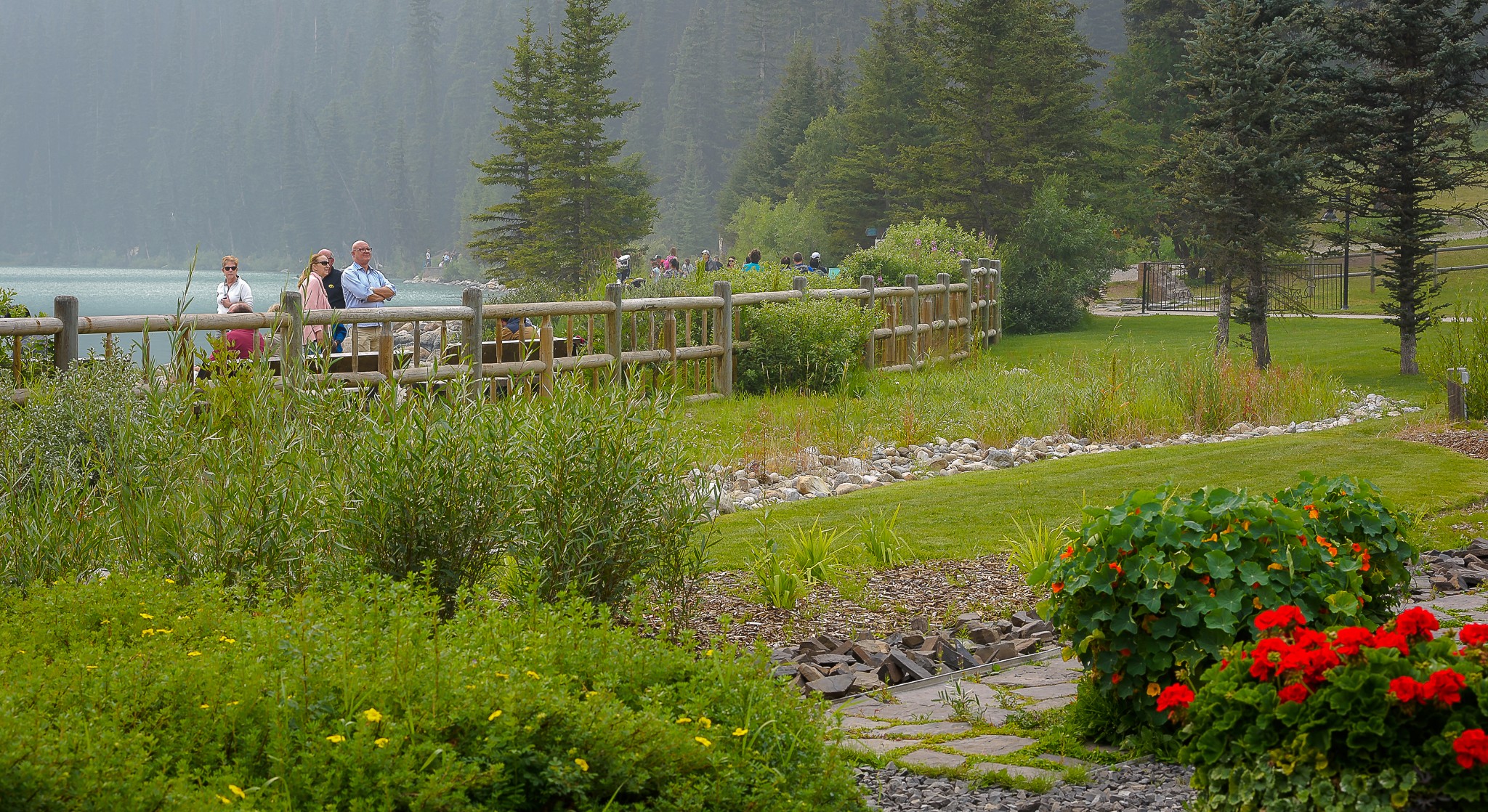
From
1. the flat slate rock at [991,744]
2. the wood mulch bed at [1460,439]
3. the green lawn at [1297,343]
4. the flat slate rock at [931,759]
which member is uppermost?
the green lawn at [1297,343]

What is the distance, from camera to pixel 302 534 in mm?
4320

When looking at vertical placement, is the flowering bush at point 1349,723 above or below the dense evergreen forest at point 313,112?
below

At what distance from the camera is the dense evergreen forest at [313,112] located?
100312 millimetres

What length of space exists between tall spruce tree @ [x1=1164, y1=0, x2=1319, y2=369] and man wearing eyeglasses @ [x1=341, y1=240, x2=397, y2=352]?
11.2 meters

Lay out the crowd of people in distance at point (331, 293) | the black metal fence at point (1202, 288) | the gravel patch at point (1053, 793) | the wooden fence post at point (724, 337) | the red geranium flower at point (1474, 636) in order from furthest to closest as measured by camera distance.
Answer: the black metal fence at point (1202, 288) → the wooden fence post at point (724, 337) → the crowd of people in distance at point (331, 293) → the gravel patch at point (1053, 793) → the red geranium flower at point (1474, 636)

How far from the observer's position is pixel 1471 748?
252 cm

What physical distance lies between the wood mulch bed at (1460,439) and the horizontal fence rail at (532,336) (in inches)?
243

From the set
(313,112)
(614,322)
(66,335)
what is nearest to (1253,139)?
(614,322)

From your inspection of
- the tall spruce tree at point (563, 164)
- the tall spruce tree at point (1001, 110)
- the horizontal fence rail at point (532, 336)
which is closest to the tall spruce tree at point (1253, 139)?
the horizontal fence rail at point (532, 336)

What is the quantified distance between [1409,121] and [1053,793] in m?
16.2

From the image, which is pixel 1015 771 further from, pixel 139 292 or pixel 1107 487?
pixel 139 292

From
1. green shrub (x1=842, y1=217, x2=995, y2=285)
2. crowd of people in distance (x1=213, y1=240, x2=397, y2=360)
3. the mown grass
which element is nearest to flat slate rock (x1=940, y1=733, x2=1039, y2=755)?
the mown grass

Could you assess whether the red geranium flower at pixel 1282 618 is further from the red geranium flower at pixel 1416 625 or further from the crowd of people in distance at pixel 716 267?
the crowd of people in distance at pixel 716 267

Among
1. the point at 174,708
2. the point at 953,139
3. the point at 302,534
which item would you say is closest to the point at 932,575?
the point at 302,534
